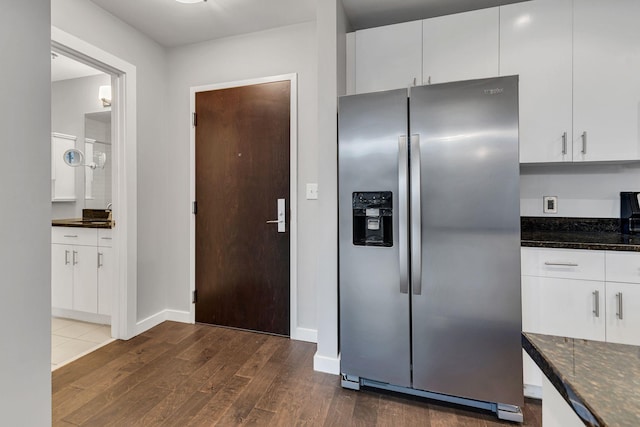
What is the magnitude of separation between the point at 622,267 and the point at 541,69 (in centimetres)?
124

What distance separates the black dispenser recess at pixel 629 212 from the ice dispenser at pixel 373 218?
1.64 metres

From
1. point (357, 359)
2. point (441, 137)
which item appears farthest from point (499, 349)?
point (441, 137)

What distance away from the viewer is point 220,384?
1903 millimetres

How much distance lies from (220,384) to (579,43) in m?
3.05

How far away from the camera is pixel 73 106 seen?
372 cm

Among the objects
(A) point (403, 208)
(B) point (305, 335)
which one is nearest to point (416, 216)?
(A) point (403, 208)

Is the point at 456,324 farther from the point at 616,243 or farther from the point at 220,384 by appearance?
the point at 220,384

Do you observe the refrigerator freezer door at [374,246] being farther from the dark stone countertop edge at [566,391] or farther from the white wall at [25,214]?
the white wall at [25,214]

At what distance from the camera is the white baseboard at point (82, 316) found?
2870 millimetres

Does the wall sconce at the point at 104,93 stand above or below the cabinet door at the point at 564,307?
above

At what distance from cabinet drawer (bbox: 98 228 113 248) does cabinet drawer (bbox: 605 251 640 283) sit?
11.7 ft

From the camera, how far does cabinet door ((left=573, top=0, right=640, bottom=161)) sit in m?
1.80

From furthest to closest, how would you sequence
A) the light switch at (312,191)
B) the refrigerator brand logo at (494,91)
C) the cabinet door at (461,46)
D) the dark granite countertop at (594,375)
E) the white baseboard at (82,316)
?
the white baseboard at (82,316)
the light switch at (312,191)
the cabinet door at (461,46)
the refrigerator brand logo at (494,91)
the dark granite countertop at (594,375)

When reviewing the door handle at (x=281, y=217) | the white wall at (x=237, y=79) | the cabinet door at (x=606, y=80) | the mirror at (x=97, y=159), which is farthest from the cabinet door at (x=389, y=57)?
the mirror at (x=97, y=159)
